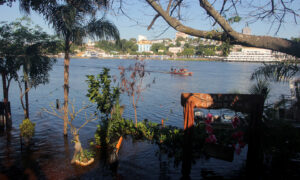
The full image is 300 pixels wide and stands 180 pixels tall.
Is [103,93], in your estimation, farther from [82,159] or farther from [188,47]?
[188,47]

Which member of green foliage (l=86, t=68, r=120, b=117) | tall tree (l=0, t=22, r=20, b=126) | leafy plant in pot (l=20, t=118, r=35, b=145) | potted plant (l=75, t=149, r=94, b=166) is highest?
tall tree (l=0, t=22, r=20, b=126)

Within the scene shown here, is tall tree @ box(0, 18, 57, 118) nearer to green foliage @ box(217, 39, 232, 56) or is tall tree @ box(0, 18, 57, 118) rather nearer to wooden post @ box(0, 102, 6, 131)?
wooden post @ box(0, 102, 6, 131)

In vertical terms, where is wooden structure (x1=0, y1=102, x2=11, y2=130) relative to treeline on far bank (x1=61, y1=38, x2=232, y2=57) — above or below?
below

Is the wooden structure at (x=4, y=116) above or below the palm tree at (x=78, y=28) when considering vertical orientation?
below

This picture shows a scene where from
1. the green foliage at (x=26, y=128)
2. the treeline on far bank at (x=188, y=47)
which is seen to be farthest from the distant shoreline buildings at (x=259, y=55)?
the green foliage at (x=26, y=128)

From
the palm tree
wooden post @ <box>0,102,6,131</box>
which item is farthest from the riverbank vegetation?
wooden post @ <box>0,102,6,131</box>

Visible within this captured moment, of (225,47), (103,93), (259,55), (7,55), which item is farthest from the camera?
(259,55)

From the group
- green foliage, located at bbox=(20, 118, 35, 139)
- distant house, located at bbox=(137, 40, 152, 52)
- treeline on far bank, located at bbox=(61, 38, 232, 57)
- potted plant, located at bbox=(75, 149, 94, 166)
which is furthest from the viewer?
green foliage, located at bbox=(20, 118, 35, 139)

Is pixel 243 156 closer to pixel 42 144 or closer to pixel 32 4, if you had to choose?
pixel 42 144

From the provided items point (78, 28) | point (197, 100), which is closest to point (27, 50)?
point (78, 28)

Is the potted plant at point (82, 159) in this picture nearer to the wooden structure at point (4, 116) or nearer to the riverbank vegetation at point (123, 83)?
the riverbank vegetation at point (123, 83)

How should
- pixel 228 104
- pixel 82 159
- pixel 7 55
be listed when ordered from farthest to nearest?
pixel 7 55, pixel 82 159, pixel 228 104

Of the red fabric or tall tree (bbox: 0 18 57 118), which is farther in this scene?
tall tree (bbox: 0 18 57 118)

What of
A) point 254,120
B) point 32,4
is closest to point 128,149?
point 254,120
